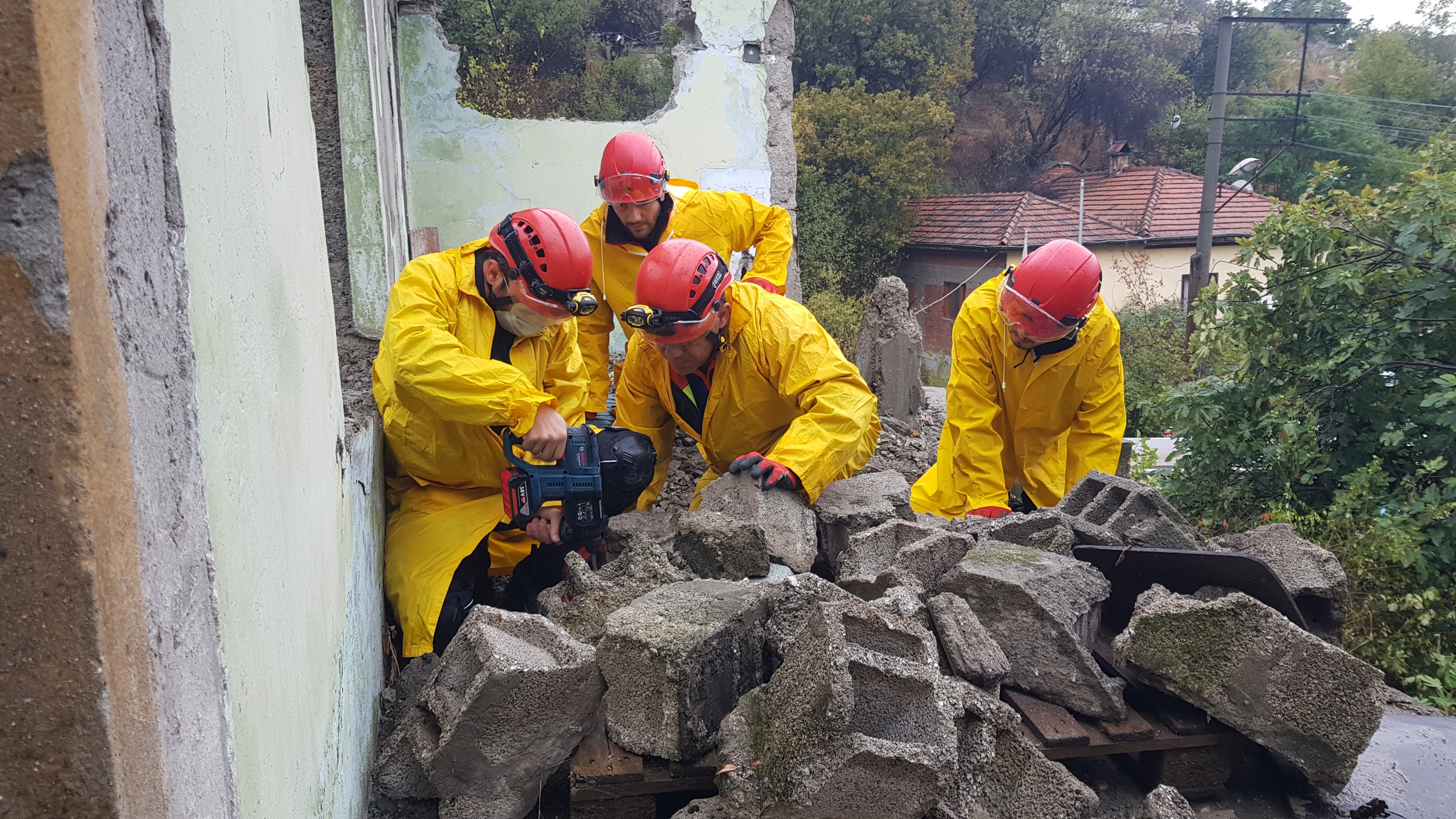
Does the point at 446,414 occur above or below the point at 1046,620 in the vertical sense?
above

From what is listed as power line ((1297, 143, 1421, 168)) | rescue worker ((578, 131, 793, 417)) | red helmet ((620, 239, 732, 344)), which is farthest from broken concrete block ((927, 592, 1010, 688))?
power line ((1297, 143, 1421, 168))

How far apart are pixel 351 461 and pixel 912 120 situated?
64.6 feet

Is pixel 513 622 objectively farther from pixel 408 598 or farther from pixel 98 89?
pixel 98 89

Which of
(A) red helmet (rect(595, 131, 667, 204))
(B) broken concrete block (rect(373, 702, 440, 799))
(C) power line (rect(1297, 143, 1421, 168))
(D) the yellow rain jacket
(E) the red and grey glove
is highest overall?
(C) power line (rect(1297, 143, 1421, 168))

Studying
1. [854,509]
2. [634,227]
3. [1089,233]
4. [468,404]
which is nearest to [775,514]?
[854,509]

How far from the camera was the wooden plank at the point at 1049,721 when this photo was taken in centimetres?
257

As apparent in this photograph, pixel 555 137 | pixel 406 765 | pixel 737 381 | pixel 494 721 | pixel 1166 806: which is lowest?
pixel 406 765

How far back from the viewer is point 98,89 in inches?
34.3

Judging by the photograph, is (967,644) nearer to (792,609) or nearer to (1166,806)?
(792,609)

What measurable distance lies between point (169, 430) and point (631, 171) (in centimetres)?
395

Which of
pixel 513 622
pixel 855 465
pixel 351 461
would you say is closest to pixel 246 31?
pixel 351 461

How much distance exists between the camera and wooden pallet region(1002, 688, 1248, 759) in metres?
2.59

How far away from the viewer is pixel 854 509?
3.69 meters

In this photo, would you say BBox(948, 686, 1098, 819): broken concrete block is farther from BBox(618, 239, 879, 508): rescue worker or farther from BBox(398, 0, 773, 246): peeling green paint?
BBox(398, 0, 773, 246): peeling green paint
